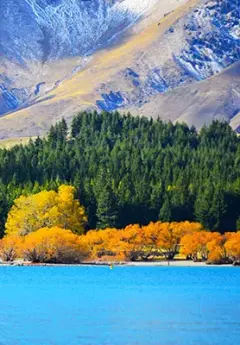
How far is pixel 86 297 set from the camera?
4166 inches

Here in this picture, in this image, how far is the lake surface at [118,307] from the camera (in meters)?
78.9

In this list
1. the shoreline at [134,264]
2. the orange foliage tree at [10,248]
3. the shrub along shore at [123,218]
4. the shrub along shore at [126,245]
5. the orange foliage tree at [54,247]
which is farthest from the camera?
the orange foliage tree at [10,248]

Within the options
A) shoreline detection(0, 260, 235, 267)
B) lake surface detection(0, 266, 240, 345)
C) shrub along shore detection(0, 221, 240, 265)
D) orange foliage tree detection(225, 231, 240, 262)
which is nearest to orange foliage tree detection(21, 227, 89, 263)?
shrub along shore detection(0, 221, 240, 265)

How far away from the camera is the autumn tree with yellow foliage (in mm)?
166750

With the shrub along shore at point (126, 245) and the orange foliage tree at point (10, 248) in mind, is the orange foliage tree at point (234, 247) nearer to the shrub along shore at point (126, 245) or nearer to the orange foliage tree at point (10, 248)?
the shrub along shore at point (126, 245)

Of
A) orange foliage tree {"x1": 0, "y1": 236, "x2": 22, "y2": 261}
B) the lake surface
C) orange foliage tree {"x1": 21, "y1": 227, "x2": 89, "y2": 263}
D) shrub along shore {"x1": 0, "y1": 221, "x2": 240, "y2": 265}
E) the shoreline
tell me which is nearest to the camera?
the lake surface

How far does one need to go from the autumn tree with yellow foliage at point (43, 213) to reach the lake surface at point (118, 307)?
83.7ft

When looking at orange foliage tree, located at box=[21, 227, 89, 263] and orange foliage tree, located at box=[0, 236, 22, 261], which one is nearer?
orange foliage tree, located at box=[21, 227, 89, 263]

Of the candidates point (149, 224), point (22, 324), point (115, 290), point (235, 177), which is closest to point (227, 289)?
point (115, 290)

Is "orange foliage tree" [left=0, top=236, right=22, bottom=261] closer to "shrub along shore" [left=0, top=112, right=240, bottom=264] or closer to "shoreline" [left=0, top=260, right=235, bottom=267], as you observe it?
"shrub along shore" [left=0, top=112, right=240, bottom=264]

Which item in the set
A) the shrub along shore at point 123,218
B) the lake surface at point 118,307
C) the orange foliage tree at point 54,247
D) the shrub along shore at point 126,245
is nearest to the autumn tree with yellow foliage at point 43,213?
the shrub along shore at point 123,218

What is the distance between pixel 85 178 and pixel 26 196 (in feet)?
71.5

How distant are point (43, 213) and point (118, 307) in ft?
239

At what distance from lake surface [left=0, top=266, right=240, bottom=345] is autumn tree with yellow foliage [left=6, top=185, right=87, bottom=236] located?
25500mm
